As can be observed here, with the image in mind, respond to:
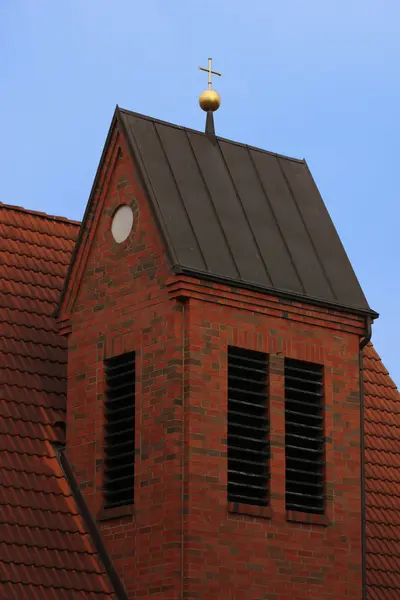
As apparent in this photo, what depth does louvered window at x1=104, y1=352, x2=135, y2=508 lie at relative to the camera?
1034 inches

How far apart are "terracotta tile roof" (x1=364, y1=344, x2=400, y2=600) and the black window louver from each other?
3077 mm

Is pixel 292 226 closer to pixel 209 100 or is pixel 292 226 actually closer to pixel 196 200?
pixel 196 200

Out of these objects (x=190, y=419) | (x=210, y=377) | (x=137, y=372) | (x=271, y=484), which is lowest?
(x=271, y=484)

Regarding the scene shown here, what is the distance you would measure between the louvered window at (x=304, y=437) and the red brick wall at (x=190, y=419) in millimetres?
163

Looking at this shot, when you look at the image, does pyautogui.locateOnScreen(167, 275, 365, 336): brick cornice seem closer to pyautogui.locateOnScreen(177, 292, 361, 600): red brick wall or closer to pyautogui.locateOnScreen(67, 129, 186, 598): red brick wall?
pyautogui.locateOnScreen(177, 292, 361, 600): red brick wall

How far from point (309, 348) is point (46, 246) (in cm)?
580

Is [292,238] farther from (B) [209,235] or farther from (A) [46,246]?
(A) [46,246]

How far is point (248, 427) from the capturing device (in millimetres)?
26188

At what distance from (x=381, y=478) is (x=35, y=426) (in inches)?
248

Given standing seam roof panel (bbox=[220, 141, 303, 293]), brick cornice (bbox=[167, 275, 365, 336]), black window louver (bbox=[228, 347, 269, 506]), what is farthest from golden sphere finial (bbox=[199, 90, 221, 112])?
black window louver (bbox=[228, 347, 269, 506])

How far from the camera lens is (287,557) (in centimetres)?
2594

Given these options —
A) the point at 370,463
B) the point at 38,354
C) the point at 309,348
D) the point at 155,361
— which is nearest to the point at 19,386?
the point at 38,354

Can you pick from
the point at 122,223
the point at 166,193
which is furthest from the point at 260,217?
the point at 122,223

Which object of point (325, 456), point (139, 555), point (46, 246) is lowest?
point (139, 555)
